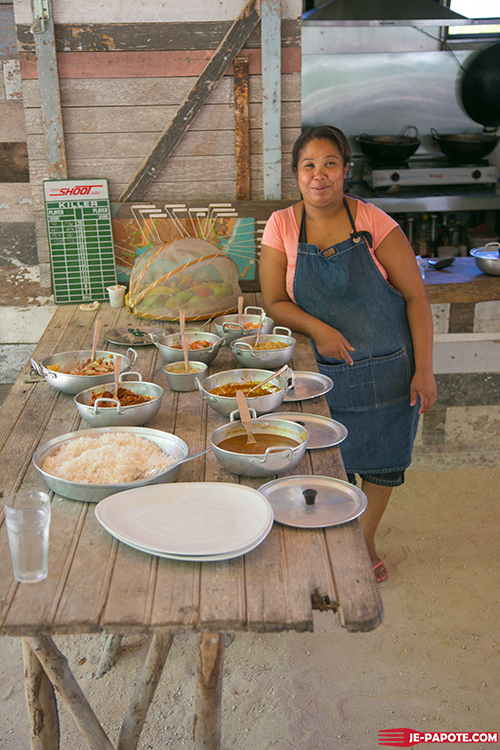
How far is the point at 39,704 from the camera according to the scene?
198cm

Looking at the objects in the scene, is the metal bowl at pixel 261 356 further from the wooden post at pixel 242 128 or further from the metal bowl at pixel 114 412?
the wooden post at pixel 242 128

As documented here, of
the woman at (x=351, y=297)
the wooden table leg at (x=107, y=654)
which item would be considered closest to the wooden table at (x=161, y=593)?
the wooden table leg at (x=107, y=654)

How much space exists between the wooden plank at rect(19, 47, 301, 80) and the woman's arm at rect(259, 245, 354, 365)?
1.14 meters

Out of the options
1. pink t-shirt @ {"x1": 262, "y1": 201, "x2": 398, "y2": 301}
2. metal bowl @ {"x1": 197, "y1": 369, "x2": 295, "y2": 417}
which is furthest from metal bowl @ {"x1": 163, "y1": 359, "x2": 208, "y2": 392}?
pink t-shirt @ {"x1": 262, "y1": 201, "x2": 398, "y2": 301}

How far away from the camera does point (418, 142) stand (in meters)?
6.06

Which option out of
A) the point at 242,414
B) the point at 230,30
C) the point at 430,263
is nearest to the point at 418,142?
the point at 430,263

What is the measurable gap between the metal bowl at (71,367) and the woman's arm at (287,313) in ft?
2.31

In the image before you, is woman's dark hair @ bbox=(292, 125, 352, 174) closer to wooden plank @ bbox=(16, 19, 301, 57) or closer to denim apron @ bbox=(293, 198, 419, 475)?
denim apron @ bbox=(293, 198, 419, 475)

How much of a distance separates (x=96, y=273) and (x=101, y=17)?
128 cm

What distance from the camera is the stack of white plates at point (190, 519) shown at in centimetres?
154

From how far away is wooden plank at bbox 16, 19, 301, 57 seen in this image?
3438 mm

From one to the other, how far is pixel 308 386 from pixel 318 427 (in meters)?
0.32

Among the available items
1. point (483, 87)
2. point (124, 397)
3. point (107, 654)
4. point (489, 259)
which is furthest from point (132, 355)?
point (483, 87)

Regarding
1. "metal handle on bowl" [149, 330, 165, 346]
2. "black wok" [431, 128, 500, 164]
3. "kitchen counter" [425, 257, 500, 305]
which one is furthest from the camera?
"black wok" [431, 128, 500, 164]
